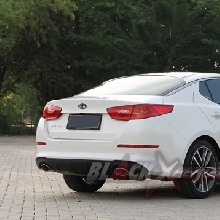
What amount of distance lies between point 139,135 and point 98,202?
100 cm

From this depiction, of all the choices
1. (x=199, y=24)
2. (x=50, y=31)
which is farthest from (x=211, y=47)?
(x=50, y=31)

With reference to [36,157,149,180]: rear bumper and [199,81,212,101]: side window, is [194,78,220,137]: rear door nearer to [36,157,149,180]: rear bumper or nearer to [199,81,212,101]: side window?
[199,81,212,101]: side window

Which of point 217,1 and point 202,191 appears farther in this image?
point 217,1

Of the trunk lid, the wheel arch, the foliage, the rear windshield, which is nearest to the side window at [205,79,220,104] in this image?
the rear windshield

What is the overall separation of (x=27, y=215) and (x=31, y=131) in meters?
35.3

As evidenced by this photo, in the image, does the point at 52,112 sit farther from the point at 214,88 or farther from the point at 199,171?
the point at 214,88

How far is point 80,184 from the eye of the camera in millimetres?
10719

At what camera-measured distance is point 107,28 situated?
4062cm

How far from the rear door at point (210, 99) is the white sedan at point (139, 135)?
0.02m

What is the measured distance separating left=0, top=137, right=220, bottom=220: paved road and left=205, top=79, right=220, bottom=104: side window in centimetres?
131

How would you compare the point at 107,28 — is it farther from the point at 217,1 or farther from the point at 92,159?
the point at 92,159

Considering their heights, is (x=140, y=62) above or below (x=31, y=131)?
above

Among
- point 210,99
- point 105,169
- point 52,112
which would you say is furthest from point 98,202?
point 210,99

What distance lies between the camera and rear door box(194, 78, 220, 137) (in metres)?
10.1
